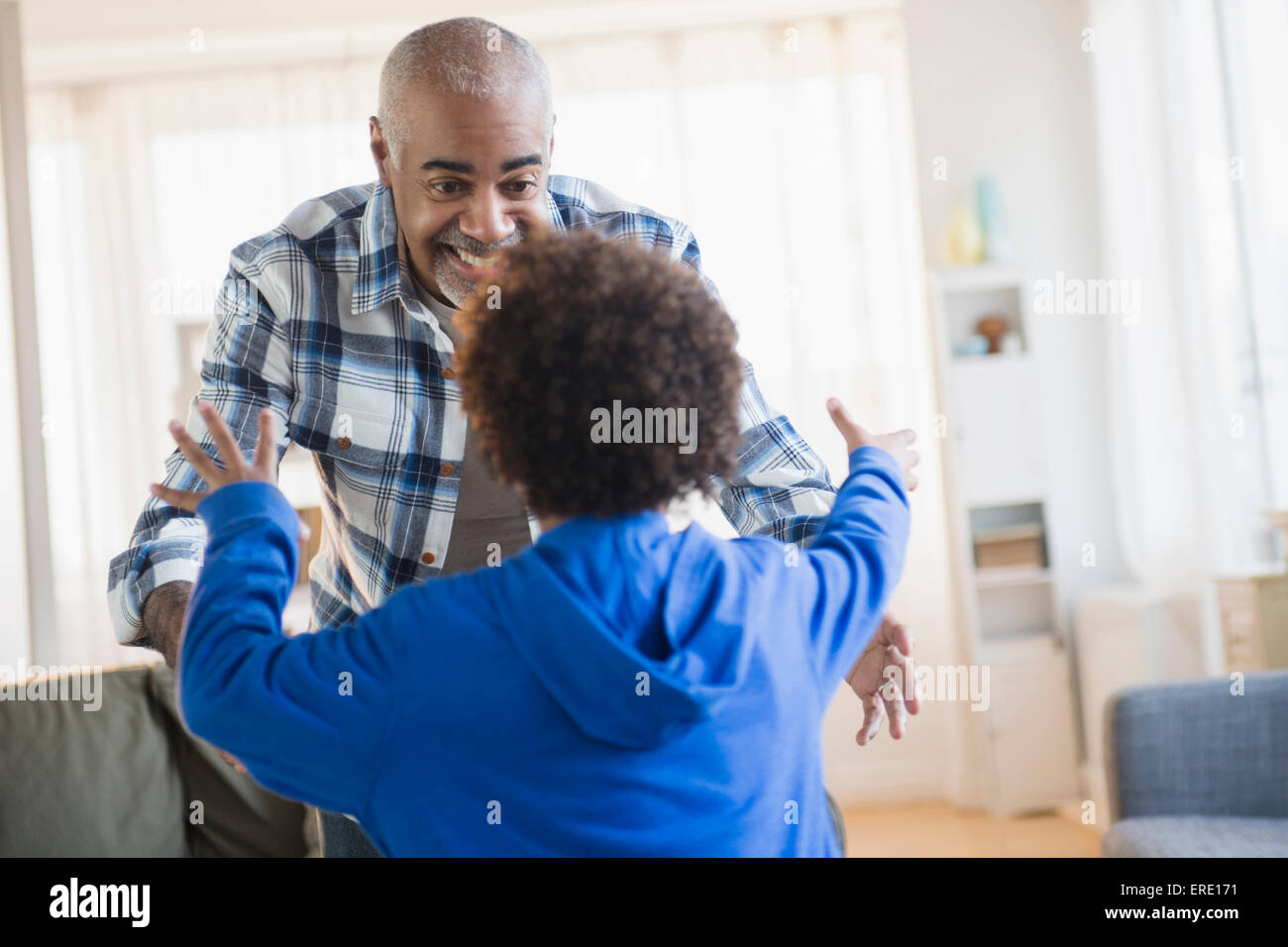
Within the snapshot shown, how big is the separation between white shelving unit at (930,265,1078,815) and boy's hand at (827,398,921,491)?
3.10m

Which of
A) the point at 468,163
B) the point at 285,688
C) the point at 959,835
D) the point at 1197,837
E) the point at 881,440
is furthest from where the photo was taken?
the point at 959,835

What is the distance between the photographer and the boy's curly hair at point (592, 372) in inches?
29.4

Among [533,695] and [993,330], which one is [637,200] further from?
[533,695]

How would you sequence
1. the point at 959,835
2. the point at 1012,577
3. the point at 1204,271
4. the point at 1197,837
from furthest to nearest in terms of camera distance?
the point at 1012,577 → the point at 959,835 → the point at 1204,271 → the point at 1197,837

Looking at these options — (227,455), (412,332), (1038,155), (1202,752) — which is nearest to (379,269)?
(412,332)

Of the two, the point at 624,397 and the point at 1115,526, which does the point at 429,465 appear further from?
the point at 1115,526

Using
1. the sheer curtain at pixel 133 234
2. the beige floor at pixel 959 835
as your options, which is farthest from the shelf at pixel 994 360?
the sheer curtain at pixel 133 234

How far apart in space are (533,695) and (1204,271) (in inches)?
133

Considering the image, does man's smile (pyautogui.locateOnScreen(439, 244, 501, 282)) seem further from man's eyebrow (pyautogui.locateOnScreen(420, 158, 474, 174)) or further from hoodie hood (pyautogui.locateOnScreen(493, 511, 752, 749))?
hoodie hood (pyautogui.locateOnScreen(493, 511, 752, 749))

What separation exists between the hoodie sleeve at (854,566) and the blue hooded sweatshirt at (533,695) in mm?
28

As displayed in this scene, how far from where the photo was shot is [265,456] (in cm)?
80

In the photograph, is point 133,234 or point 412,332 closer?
point 412,332

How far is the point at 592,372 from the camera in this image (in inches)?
29.3
